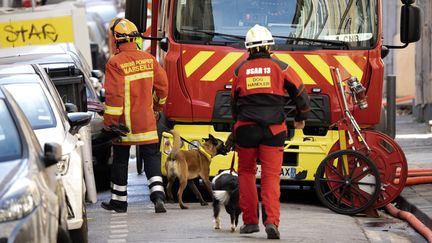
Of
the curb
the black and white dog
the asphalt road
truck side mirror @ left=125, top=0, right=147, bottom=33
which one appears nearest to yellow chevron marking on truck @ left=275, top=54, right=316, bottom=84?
the asphalt road

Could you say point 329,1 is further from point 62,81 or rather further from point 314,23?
point 62,81

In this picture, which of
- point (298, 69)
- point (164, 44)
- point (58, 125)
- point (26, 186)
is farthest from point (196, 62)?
point (26, 186)

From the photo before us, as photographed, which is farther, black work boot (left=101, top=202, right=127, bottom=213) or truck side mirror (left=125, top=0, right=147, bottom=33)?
truck side mirror (left=125, top=0, right=147, bottom=33)

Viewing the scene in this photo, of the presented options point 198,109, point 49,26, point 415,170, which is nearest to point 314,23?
point 198,109

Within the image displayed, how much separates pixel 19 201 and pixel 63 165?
2383 millimetres

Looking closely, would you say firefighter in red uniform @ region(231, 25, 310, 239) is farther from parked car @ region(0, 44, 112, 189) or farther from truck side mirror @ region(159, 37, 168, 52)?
parked car @ region(0, 44, 112, 189)

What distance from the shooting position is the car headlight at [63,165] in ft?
31.5

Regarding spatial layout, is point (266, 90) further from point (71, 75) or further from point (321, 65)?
point (71, 75)

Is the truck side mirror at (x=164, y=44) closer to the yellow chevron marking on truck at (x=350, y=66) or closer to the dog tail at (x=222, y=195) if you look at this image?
the yellow chevron marking on truck at (x=350, y=66)

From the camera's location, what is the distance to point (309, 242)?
10328 mm

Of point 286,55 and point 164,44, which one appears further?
point 164,44

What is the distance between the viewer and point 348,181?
12.7m

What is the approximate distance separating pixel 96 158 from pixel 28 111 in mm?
4324

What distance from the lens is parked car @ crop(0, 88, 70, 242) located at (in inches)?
284
